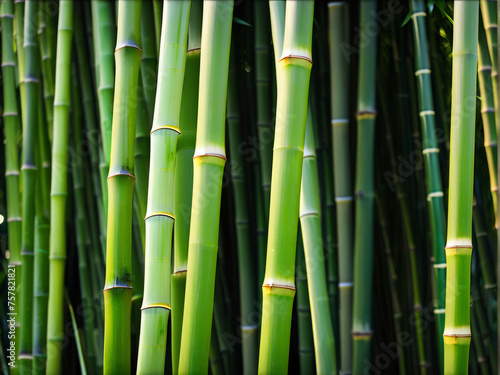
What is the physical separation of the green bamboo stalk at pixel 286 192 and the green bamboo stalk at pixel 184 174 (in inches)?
4.9

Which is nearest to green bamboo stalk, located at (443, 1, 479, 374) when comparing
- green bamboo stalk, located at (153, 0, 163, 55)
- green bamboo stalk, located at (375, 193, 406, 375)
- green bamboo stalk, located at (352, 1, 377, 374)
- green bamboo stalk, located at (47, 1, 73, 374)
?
green bamboo stalk, located at (352, 1, 377, 374)

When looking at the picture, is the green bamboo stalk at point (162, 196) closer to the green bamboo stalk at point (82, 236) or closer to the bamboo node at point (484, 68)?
the green bamboo stalk at point (82, 236)

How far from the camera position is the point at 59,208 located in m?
0.75

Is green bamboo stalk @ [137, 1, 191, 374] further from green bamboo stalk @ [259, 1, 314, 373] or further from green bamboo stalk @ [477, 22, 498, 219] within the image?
green bamboo stalk @ [477, 22, 498, 219]

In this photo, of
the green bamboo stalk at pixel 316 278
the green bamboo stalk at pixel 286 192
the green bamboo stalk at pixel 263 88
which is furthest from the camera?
the green bamboo stalk at pixel 263 88

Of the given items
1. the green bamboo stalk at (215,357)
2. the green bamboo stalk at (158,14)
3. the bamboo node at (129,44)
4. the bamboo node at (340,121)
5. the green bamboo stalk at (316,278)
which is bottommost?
the green bamboo stalk at (215,357)

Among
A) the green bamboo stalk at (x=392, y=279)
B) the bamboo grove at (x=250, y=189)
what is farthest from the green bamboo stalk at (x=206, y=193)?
the green bamboo stalk at (x=392, y=279)

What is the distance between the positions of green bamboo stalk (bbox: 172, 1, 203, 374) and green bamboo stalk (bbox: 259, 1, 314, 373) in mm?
125

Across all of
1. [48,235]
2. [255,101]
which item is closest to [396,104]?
[255,101]

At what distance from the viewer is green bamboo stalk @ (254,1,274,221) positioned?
763 millimetres

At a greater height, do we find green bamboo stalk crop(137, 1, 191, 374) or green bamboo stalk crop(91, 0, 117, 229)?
green bamboo stalk crop(91, 0, 117, 229)

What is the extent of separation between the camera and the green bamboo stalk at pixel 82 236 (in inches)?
32.9

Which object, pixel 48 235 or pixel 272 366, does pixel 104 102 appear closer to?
pixel 48 235

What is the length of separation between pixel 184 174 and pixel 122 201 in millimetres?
94
